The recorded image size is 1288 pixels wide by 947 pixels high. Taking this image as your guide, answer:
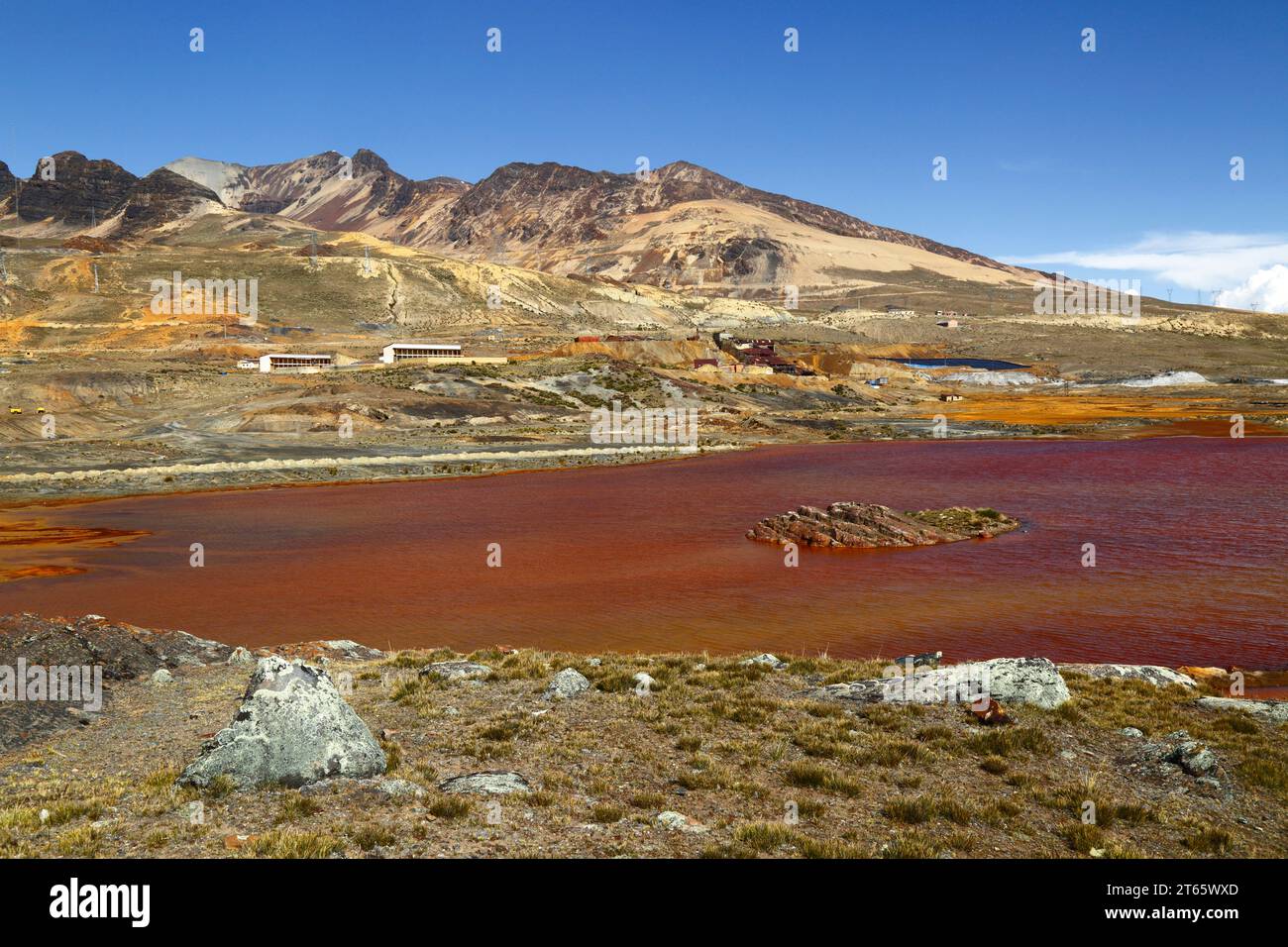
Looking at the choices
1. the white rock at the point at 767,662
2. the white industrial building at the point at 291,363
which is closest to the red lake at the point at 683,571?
the white rock at the point at 767,662

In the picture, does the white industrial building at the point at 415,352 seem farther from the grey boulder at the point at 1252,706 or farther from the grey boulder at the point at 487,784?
the grey boulder at the point at 1252,706

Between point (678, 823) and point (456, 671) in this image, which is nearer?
point (678, 823)

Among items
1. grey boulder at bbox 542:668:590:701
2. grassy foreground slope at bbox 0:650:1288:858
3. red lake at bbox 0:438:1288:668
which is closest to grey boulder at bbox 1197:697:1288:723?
grassy foreground slope at bbox 0:650:1288:858

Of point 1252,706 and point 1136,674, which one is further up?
point 1252,706

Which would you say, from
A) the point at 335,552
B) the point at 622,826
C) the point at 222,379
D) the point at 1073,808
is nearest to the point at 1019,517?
the point at 335,552

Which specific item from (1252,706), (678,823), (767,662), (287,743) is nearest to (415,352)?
(767,662)

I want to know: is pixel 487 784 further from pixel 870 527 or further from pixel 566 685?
pixel 870 527
